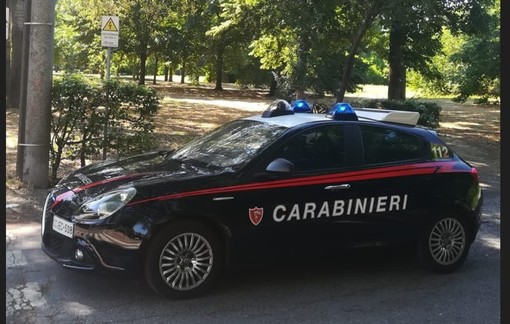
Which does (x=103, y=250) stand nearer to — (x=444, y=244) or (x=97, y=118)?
(x=444, y=244)

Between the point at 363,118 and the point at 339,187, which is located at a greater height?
the point at 363,118

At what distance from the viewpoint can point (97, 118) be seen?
8711 millimetres

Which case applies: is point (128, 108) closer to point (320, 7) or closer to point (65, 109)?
point (65, 109)

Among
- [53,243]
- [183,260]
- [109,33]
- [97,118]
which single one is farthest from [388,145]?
[109,33]

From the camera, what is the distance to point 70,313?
168 inches

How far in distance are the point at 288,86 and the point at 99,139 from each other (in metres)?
14.4

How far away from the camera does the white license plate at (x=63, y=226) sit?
450 centimetres

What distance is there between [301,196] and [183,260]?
44.9 inches

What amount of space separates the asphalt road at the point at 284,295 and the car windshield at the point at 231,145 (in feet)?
3.18

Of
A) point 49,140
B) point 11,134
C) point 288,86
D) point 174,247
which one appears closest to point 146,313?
point 174,247

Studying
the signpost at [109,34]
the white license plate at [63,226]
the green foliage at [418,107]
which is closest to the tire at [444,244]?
the white license plate at [63,226]

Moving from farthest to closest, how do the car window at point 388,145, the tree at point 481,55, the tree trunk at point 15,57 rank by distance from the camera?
1. the tree at point 481,55
2. the tree trunk at point 15,57
3. the car window at point 388,145

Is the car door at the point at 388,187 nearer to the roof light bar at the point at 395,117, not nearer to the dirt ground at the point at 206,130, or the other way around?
the roof light bar at the point at 395,117

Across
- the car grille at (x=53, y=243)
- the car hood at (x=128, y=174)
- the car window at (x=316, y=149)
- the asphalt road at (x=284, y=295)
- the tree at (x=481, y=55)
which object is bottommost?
the asphalt road at (x=284, y=295)
